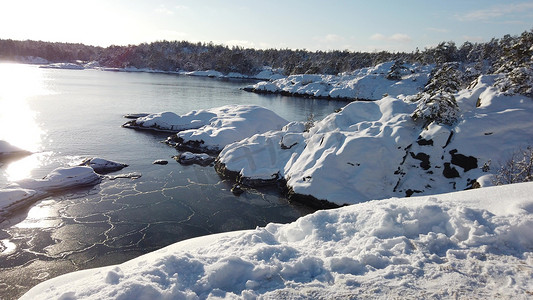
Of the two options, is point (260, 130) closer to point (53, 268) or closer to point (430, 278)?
point (53, 268)

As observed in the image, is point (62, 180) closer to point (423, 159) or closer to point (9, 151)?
point (9, 151)

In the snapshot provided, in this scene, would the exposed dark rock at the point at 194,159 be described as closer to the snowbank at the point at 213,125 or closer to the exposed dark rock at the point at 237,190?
the snowbank at the point at 213,125

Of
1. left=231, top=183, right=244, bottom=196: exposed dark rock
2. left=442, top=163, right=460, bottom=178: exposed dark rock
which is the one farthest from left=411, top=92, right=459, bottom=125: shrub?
left=231, top=183, right=244, bottom=196: exposed dark rock

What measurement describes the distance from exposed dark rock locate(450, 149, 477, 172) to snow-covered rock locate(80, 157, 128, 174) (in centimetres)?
2414

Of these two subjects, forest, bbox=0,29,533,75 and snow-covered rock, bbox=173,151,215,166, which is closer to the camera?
snow-covered rock, bbox=173,151,215,166

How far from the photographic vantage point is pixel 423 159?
62.6 feet

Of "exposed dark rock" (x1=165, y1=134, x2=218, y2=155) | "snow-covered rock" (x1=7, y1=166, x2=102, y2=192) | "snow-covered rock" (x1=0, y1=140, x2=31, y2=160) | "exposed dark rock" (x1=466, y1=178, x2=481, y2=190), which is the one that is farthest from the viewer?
"exposed dark rock" (x1=165, y1=134, x2=218, y2=155)

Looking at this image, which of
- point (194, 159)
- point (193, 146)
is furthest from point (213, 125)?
point (194, 159)

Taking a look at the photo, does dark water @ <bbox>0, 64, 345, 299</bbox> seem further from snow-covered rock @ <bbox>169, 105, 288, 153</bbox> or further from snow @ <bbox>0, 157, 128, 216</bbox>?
snow-covered rock @ <bbox>169, 105, 288, 153</bbox>

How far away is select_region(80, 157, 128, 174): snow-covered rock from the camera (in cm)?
2370

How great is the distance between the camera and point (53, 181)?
20.0 meters

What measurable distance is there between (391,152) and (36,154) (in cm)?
2937

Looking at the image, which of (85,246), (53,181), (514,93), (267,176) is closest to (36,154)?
(53,181)

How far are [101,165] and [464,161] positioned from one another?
25730mm
